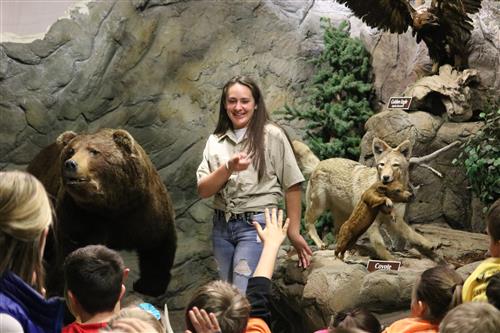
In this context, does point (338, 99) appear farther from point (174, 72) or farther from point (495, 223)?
point (495, 223)

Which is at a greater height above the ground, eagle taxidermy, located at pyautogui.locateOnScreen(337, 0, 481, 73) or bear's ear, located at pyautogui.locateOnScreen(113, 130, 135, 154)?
eagle taxidermy, located at pyautogui.locateOnScreen(337, 0, 481, 73)

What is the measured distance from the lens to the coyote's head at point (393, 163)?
5281mm

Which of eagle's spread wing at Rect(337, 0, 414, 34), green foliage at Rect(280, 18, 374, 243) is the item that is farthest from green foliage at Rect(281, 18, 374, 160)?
eagle's spread wing at Rect(337, 0, 414, 34)

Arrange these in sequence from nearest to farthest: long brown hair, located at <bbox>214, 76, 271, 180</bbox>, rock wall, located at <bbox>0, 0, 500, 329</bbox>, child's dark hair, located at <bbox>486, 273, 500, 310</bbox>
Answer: child's dark hair, located at <bbox>486, 273, 500, 310</bbox> → long brown hair, located at <bbox>214, 76, 271, 180</bbox> → rock wall, located at <bbox>0, 0, 500, 329</bbox>

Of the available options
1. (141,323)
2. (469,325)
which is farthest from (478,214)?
(141,323)

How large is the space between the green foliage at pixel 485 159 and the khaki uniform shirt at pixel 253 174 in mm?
1721

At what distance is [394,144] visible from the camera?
242 inches

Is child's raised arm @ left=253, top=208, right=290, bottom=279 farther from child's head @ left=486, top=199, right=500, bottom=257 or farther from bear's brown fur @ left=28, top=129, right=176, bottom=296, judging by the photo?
bear's brown fur @ left=28, top=129, right=176, bottom=296

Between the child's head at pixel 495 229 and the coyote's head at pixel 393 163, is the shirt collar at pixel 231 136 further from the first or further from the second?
the child's head at pixel 495 229

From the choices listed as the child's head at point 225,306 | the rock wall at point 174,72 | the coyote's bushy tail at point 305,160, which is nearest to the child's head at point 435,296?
the child's head at point 225,306

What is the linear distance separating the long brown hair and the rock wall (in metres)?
2.78

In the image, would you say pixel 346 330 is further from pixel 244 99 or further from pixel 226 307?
pixel 244 99

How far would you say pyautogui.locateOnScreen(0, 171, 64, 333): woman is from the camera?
274cm

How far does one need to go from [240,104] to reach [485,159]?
2.08 m
